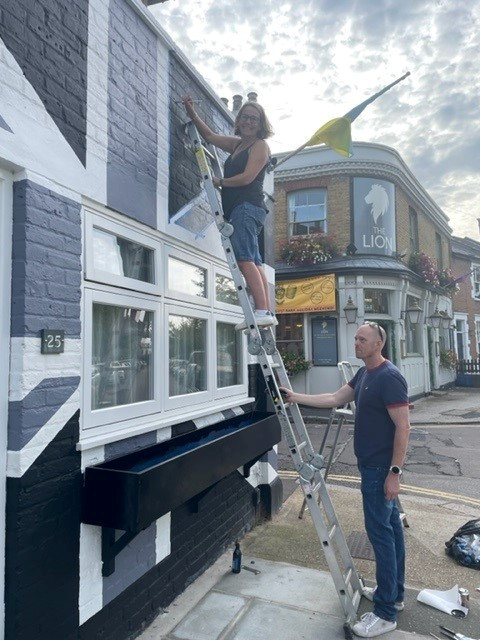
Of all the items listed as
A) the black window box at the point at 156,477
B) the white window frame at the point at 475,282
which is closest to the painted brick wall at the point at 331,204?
the black window box at the point at 156,477

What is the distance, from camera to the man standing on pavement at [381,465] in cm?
310

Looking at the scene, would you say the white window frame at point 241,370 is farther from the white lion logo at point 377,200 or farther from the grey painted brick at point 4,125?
the white lion logo at point 377,200

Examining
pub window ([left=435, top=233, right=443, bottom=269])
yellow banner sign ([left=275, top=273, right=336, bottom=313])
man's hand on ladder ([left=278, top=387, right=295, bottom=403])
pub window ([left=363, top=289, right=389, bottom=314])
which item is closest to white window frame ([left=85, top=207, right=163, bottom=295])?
man's hand on ladder ([left=278, top=387, right=295, bottom=403])

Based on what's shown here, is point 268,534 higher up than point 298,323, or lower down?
lower down

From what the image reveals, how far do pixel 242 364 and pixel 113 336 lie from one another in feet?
6.99

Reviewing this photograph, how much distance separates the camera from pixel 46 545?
2.32 m

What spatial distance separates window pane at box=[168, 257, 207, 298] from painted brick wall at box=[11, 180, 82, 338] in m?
1.10

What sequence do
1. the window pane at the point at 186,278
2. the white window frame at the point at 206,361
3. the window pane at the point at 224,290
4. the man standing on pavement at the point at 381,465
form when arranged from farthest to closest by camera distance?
the window pane at the point at 224,290
the window pane at the point at 186,278
the white window frame at the point at 206,361
the man standing on pavement at the point at 381,465

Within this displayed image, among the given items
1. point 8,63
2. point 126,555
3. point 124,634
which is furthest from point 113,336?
point 124,634

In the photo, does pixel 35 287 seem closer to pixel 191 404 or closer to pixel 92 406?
pixel 92 406

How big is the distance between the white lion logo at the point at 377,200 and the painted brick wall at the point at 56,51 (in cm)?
1223

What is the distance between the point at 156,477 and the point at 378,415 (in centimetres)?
161

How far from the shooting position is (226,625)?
10.2 ft

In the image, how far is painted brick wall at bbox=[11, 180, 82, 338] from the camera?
226 centimetres
